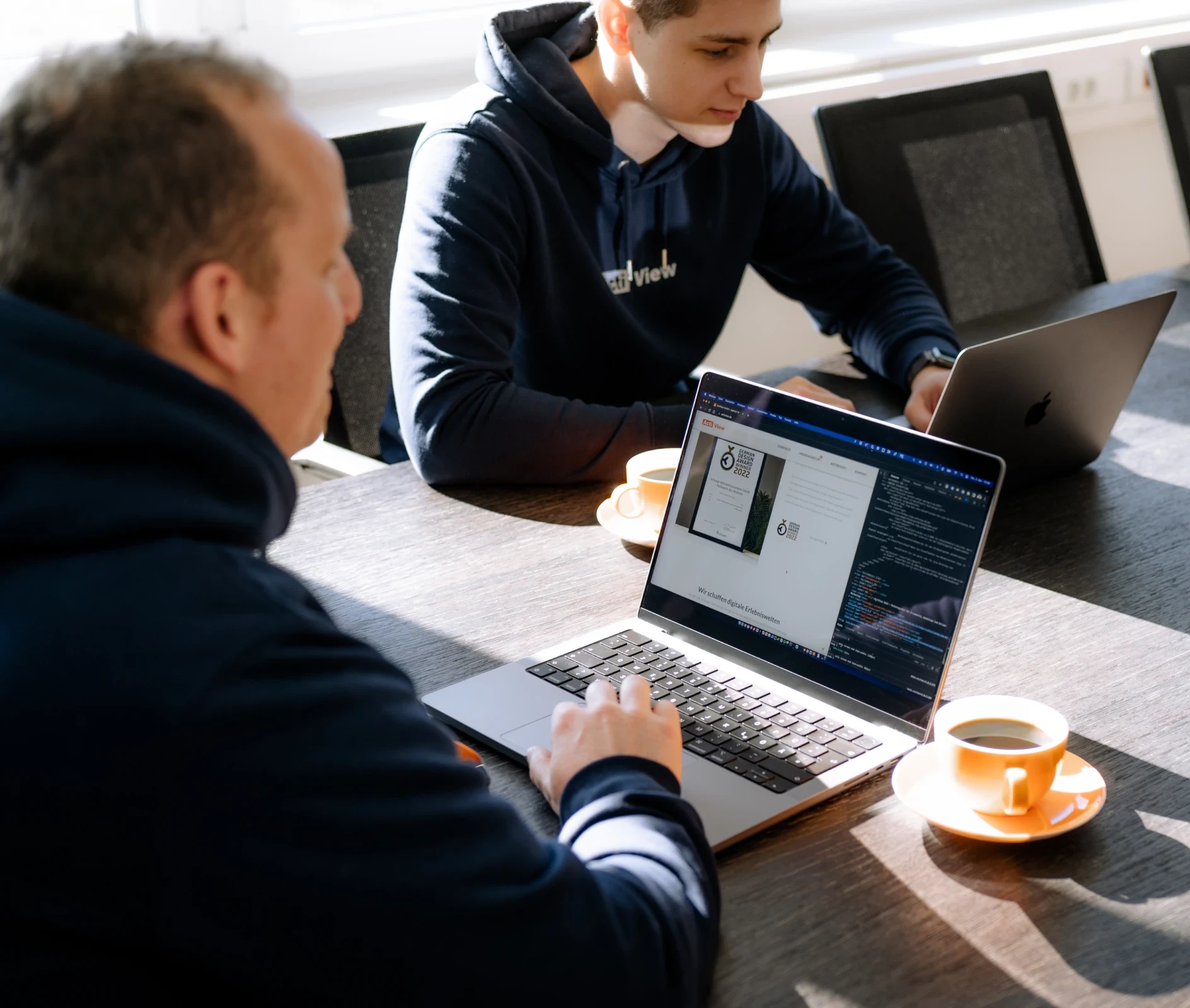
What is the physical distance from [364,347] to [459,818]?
130cm

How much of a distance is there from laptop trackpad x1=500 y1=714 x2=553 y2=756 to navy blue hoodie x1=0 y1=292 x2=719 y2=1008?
0.93 feet

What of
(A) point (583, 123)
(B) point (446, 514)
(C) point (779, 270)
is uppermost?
(A) point (583, 123)

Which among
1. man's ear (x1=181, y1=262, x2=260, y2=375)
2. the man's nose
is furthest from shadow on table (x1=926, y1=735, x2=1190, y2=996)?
the man's nose

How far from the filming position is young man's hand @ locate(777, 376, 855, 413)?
57.9 inches

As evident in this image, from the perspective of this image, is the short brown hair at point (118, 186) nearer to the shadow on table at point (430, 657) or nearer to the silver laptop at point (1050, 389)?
the shadow on table at point (430, 657)

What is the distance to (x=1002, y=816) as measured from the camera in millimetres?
820

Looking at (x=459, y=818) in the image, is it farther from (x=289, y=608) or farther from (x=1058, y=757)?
(x=1058, y=757)

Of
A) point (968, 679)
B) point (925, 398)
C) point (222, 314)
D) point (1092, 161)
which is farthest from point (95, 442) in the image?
point (1092, 161)

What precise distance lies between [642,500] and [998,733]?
1.59 ft

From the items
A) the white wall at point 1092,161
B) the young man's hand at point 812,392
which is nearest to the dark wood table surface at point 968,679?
the young man's hand at point 812,392

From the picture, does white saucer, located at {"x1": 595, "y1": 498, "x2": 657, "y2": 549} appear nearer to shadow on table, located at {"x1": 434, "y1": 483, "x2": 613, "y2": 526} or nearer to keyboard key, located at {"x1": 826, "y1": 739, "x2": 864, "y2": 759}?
shadow on table, located at {"x1": 434, "y1": 483, "x2": 613, "y2": 526}

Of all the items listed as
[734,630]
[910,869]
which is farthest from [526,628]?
[910,869]

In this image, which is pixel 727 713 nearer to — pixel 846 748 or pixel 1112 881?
pixel 846 748

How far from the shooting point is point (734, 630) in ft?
3.37
